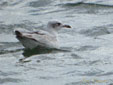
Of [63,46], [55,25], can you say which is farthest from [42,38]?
[55,25]

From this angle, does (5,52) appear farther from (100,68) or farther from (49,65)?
(100,68)

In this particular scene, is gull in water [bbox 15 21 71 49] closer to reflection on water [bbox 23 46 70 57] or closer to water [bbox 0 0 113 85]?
reflection on water [bbox 23 46 70 57]

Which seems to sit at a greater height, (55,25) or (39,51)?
(55,25)

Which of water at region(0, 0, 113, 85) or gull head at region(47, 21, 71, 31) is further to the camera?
gull head at region(47, 21, 71, 31)

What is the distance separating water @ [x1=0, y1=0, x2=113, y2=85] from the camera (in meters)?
12.0

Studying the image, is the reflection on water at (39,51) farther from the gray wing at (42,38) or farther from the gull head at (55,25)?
the gull head at (55,25)

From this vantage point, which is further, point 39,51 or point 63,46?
point 63,46

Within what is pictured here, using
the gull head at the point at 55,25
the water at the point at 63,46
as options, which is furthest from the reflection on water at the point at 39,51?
the gull head at the point at 55,25

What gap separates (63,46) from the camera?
15.1 metres

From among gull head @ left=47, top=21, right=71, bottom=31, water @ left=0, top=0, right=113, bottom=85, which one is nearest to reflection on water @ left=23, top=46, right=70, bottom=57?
water @ left=0, top=0, right=113, bottom=85

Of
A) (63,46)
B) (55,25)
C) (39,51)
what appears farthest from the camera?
(55,25)

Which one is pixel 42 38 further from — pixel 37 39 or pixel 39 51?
pixel 39 51

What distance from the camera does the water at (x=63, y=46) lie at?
Result: 12.0m

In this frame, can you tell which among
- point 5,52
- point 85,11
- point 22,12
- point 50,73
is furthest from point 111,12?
point 50,73
